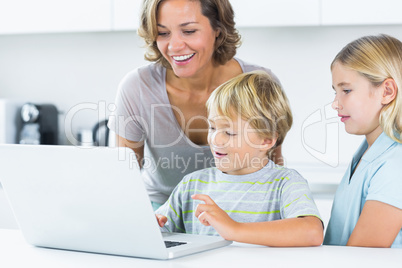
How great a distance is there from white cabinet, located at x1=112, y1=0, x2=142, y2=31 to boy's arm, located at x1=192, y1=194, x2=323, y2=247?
5.47 ft

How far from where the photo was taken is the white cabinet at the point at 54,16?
2684mm

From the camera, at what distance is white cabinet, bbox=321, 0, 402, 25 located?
2.36m

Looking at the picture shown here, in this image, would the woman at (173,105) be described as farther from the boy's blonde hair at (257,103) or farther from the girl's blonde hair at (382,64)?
the girl's blonde hair at (382,64)

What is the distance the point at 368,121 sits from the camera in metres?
1.33

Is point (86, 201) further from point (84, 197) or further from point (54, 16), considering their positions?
point (54, 16)

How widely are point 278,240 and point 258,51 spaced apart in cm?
182

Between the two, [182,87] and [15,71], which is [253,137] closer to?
[182,87]

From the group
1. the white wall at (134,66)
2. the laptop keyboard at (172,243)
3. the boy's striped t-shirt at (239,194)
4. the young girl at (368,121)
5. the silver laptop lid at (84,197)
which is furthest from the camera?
the white wall at (134,66)

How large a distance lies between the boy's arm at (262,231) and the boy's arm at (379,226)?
0.39ft

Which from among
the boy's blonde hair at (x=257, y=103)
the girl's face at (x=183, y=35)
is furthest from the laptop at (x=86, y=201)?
the girl's face at (x=183, y=35)

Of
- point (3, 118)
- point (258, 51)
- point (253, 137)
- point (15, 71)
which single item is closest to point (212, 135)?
point (253, 137)

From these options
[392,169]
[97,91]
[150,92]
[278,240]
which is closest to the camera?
[278,240]

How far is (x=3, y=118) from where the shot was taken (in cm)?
283

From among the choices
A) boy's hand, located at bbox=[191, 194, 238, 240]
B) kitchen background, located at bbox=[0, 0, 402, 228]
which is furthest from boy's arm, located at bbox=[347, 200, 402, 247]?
kitchen background, located at bbox=[0, 0, 402, 228]
